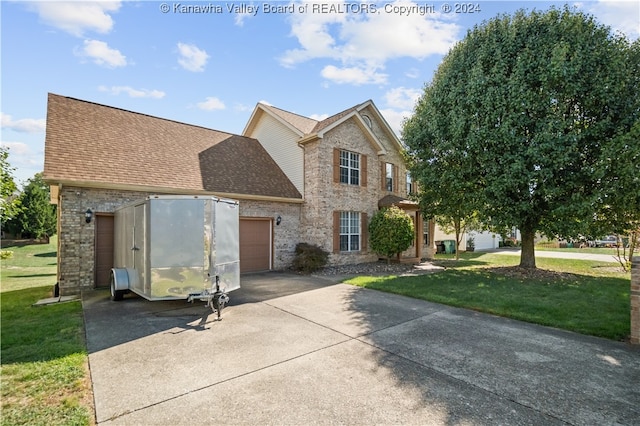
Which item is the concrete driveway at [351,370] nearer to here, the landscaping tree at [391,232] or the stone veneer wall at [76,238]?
the stone veneer wall at [76,238]

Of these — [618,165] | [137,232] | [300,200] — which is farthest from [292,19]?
[618,165]

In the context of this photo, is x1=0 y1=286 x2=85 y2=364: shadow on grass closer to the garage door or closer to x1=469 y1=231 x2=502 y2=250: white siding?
the garage door

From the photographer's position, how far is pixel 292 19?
10.7 m

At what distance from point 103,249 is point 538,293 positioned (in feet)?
46.9

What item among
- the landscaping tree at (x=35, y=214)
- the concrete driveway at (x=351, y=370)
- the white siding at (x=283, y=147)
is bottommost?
the concrete driveway at (x=351, y=370)

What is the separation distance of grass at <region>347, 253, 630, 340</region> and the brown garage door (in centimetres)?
842

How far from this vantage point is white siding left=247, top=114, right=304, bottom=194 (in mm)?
15938

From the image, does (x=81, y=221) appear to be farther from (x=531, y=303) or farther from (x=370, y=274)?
(x=531, y=303)

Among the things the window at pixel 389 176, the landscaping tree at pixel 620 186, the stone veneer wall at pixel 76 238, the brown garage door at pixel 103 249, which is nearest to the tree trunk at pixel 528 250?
the landscaping tree at pixel 620 186

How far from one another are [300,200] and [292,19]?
25.0 feet

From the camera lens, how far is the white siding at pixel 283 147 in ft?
52.3

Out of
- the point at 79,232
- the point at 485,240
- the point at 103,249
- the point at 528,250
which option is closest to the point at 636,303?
the point at 528,250

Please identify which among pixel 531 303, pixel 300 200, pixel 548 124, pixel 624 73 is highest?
pixel 624 73

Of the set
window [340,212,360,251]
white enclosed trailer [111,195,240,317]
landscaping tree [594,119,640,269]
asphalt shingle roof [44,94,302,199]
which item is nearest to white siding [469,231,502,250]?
landscaping tree [594,119,640,269]
